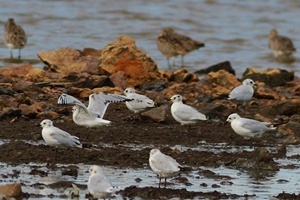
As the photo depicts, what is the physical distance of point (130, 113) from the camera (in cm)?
1438

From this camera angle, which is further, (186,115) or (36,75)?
(36,75)

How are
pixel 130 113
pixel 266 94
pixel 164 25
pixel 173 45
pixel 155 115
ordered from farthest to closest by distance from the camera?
pixel 164 25
pixel 173 45
pixel 266 94
pixel 130 113
pixel 155 115

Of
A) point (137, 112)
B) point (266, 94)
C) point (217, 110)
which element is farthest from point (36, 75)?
point (266, 94)

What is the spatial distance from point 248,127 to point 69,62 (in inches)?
246

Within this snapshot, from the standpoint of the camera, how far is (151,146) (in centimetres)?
1188

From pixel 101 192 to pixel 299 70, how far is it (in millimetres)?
14605

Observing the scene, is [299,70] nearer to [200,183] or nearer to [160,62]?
[160,62]

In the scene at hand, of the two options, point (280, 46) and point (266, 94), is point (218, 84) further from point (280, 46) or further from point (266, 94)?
point (280, 46)

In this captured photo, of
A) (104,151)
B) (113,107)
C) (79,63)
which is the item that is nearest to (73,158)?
(104,151)

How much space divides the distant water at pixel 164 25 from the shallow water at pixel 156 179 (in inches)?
404

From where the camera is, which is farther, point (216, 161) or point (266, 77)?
point (266, 77)

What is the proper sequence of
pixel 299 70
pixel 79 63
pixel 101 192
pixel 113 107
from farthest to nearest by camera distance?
pixel 299 70
pixel 79 63
pixel 113 107
pixel 101 192

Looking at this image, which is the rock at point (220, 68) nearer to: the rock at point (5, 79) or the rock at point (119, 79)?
the rock at point (119, 79)

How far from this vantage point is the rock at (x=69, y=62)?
1762 cm
